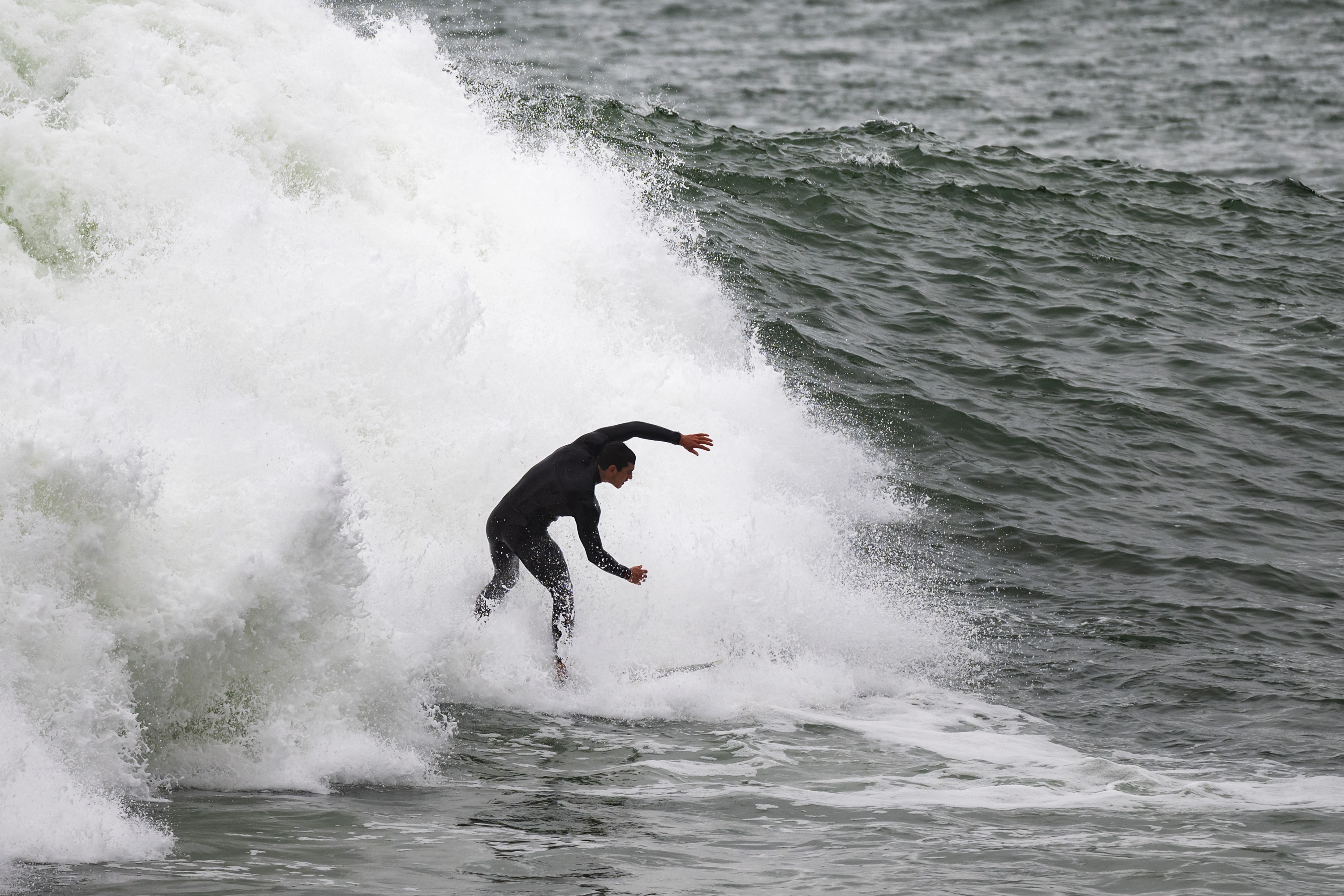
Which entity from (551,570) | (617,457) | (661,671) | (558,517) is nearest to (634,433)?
(617,457)

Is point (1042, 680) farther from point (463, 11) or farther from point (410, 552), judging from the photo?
point (463, 11)

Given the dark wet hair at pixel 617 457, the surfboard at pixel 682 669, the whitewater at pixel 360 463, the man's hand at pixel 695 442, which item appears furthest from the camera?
the surfboard at pixel 682 669

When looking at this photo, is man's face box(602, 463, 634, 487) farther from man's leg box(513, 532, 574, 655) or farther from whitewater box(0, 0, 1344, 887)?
whitewater box(0, 0, 1344, 887)

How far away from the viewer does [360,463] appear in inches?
342

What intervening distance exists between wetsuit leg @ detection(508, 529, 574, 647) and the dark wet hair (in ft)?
1.97

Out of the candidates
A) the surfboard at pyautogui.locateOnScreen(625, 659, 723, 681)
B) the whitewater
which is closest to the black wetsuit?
the whitewater

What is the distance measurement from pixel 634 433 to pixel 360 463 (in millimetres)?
1949

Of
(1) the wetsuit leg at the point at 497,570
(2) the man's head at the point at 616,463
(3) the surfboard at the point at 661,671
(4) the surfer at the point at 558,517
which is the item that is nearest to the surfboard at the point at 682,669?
(3) the surfboard at the point at 661,671

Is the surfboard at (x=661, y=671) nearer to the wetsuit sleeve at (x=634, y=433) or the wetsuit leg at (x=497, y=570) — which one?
the wetsuit leg at (x=497, y=570)

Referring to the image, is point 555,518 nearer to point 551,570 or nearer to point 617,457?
point 551,570

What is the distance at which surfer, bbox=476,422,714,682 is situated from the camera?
7.82m

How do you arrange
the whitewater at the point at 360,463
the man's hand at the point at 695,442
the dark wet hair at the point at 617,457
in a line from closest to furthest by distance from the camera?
the whitewater at the point at 360,463 < the dark wet hair at the point at 617,457 < the man's hand at the point at 695,442

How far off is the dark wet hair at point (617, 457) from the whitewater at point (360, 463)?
1164 mm

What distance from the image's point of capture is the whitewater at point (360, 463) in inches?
232
